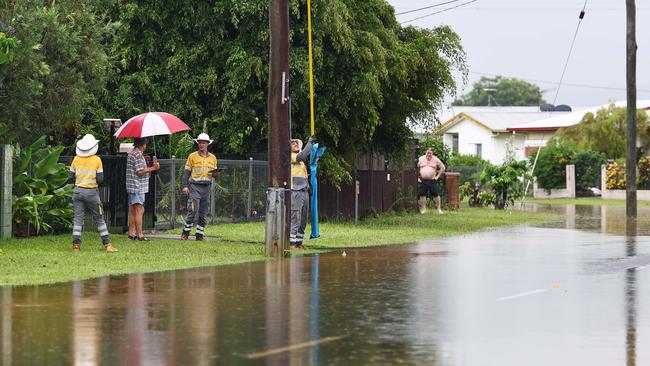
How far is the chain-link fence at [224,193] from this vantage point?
25641 millimetres

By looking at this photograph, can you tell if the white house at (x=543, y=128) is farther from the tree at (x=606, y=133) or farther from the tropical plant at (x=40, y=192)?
the tropical plant at (x=40, y=192)

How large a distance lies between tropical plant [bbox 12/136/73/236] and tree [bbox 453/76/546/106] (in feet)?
463

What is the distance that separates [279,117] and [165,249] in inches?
112

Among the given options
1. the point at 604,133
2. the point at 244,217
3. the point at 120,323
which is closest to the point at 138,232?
the point at 244,217

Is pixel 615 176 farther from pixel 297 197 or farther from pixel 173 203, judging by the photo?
pixel 297 197

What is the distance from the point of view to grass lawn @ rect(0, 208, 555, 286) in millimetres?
17078

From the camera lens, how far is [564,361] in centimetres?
1041

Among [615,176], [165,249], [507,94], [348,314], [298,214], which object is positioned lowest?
[348,314]

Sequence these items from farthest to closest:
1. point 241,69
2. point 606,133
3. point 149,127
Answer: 1. point 606,133
2. point 241,69
3. point 149,127

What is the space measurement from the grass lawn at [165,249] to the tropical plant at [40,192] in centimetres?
43

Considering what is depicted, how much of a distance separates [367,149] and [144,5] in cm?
740

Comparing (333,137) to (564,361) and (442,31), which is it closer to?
(442,31)

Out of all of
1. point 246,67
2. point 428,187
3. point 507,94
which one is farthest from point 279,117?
point 507,94

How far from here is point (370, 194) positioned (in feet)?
109
